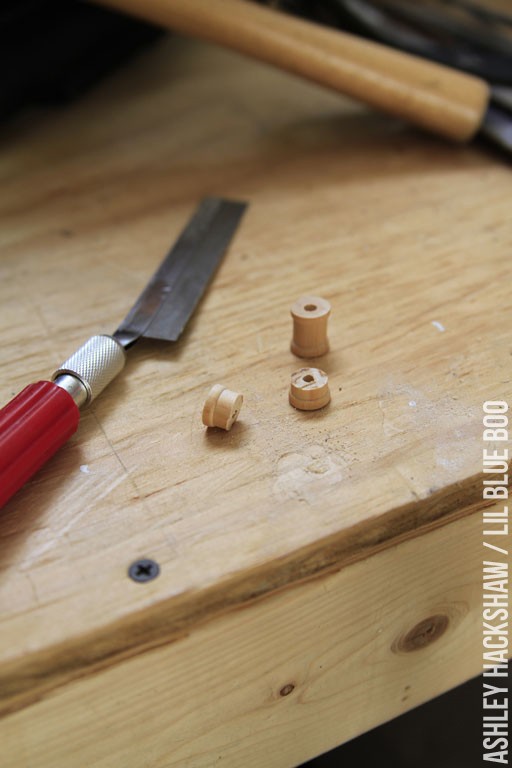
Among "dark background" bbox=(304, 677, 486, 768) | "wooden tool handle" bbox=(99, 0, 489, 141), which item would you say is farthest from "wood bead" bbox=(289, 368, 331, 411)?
"dark background" bbox=(304, 677, 486, 768)

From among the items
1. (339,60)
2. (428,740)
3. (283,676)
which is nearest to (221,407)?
(283,676)

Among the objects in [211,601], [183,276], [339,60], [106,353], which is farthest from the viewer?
[339,60]

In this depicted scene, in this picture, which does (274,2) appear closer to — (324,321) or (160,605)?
(324,321)

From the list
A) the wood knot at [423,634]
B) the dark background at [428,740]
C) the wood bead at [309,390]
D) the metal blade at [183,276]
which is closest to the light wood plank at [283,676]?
the wood knot at [423,634]

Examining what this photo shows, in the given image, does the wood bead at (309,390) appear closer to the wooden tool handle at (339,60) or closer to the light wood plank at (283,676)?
the light wood plank at (283,676)

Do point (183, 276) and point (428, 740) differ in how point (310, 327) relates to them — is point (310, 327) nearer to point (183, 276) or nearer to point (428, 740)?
point (183, 276)

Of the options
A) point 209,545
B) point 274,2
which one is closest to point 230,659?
point 209,545
